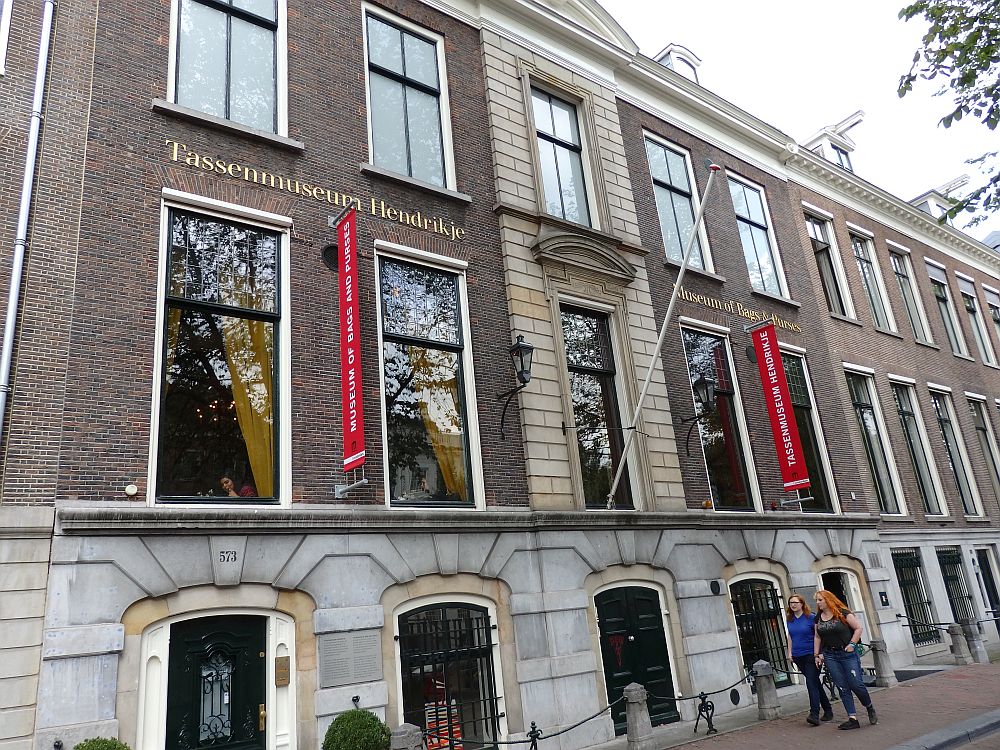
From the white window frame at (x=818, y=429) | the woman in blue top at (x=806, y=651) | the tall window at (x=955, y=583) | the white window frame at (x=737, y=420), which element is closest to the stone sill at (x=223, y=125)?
the white window frame at (x=737, y=420)

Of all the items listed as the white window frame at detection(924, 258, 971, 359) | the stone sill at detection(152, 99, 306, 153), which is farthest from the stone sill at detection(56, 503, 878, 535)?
the white window frame at detection(924, 258, 971, 359)

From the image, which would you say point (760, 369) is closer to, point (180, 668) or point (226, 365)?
point (226, 365)

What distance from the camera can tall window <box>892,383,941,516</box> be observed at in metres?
22.0

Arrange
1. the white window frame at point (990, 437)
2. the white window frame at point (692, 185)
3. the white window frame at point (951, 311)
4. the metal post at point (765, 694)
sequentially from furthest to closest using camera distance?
1. the white window frame at point (951, 311)
2. the white window frame at point (990, 437)
3. the white window frame at point (692, 185)
4. the metal post at point (765, 694)

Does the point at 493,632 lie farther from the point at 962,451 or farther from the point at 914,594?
the point at 962,451

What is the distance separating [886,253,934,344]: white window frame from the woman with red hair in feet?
56.0

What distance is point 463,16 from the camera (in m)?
14.9

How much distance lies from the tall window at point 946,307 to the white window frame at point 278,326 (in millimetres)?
24646

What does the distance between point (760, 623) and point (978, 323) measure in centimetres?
2043

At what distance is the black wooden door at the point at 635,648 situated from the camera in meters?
12.3

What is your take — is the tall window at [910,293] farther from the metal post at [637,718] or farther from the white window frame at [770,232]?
the metal post at [637,718]

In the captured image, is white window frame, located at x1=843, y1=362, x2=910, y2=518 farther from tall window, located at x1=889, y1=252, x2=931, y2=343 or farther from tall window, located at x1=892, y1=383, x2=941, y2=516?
tall window, located at x1=889, y1=252, x2=931, y2=343

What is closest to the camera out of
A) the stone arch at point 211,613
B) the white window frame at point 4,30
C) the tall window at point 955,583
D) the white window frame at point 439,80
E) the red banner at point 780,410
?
the stone arch at point 211,613

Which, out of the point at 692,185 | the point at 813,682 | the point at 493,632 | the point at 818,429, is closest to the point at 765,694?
the point at 813,682
